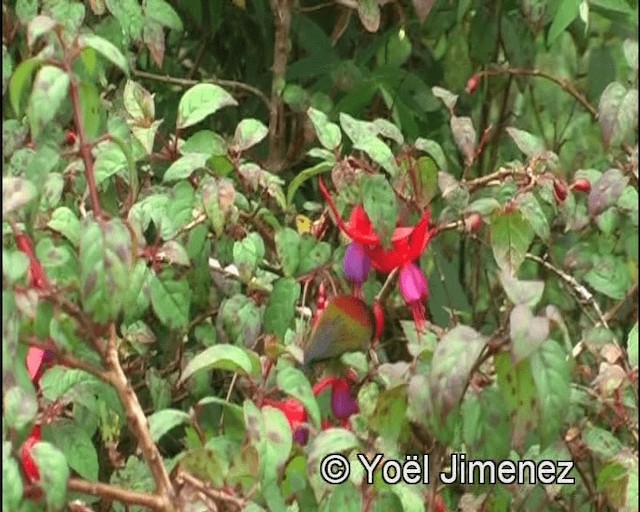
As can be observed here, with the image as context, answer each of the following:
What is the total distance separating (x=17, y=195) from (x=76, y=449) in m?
0.27

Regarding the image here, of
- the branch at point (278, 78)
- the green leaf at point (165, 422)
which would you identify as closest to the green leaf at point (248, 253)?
the green leaf at point (165, 422)

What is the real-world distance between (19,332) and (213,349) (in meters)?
0.12

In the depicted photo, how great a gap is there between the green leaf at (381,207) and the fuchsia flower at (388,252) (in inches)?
1.1

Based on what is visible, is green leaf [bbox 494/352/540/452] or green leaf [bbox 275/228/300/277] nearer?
green leaf [bbox 494/352/540/452]

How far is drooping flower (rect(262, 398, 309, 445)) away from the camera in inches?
39.9

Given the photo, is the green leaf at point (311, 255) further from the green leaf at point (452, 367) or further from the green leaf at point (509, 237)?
the green leaf at point (452, 367)

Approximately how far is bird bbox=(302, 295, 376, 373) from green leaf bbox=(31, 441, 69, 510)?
245 mm

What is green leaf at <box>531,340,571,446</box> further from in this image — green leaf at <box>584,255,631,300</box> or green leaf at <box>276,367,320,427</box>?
green leaf at <box>584,255,631,300</box>

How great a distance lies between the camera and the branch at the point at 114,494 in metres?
0.88

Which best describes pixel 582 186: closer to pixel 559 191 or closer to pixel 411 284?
pixel 559 191

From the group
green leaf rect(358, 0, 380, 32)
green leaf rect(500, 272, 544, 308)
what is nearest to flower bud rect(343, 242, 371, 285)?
green leaf rect(500, 272, 544, 308)

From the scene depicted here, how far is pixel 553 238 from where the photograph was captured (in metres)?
1.41

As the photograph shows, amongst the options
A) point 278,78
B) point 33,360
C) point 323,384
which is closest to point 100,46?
Result: point 33,360

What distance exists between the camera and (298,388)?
0.93m
